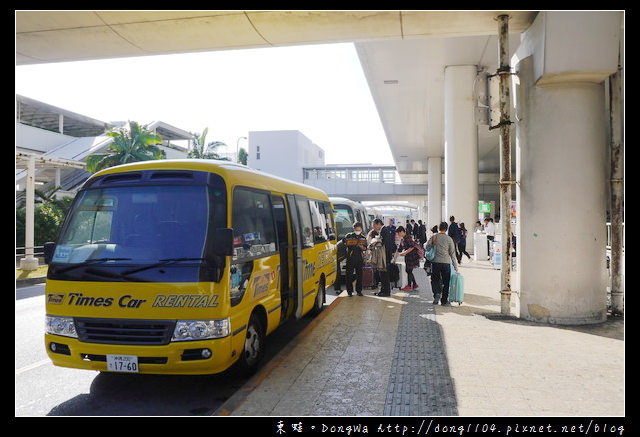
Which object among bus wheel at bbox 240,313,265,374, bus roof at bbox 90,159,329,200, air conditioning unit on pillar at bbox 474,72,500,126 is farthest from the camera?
air conditioning unit on pillar at bbox 474,72,500,126

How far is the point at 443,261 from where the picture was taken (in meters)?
10.0

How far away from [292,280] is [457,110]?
49.3ft

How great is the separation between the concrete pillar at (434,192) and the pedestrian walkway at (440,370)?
101 ft

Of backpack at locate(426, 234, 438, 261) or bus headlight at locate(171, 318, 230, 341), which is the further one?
backpack at locate(426, 234, 438, 261)

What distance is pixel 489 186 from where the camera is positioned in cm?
6075

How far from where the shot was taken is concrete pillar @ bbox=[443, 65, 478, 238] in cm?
1991

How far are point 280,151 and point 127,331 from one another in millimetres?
76971

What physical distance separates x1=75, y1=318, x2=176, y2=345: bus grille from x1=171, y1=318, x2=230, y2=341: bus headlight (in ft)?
0.22

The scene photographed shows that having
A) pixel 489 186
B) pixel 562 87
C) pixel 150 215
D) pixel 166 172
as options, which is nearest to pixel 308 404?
pixel 150 215

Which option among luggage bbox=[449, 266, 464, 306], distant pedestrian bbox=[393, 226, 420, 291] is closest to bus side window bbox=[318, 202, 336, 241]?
distant pedestrian bbox=[393, 226, 420, 291]

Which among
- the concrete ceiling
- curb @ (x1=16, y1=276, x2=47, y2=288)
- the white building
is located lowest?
curb @ (x1=16, y1=276, x2=47, y2=288)

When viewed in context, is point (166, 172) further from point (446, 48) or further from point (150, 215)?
point (446, 48)

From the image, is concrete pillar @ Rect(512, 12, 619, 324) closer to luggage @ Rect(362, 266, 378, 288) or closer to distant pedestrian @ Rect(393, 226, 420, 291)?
distant pedestrian @ Rect(393, 226, 420, 291)

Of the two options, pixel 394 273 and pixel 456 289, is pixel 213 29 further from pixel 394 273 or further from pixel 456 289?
pixel 394 273
